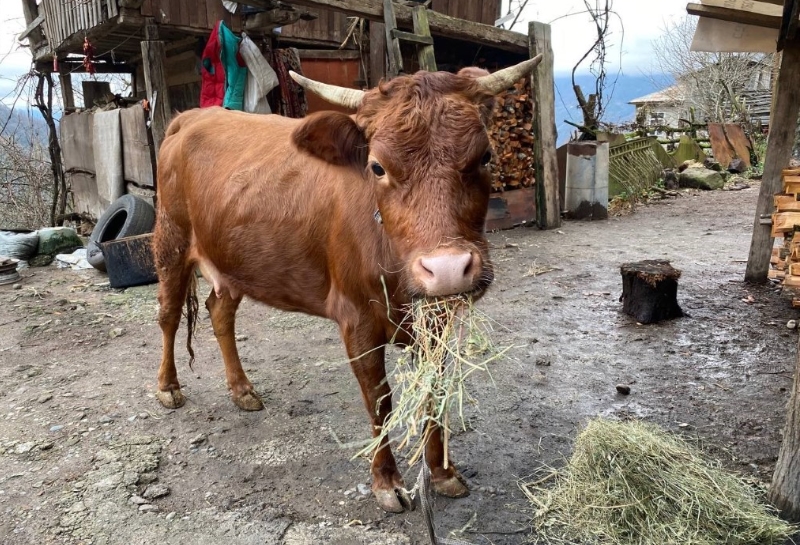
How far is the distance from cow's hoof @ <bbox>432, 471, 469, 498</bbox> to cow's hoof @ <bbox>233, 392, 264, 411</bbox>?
1564 millimetres

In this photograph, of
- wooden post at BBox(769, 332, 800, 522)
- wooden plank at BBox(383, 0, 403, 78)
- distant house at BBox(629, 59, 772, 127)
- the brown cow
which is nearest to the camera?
the brown cow

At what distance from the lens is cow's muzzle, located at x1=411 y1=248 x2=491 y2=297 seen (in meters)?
2.01

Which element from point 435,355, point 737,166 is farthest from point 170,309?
point 737,166

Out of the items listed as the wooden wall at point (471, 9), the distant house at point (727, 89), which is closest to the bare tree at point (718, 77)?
the distant house at point (727, 89)

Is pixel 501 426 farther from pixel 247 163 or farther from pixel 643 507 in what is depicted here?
pixel 247 163

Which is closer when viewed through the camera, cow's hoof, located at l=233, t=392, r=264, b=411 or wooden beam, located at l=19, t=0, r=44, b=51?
cow's hoof, located at l=233, t=392, r=264, b=411

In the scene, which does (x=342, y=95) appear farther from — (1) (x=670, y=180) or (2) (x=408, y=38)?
(1) (x=670, y=180)

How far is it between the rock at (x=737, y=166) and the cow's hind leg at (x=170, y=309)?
1645cm

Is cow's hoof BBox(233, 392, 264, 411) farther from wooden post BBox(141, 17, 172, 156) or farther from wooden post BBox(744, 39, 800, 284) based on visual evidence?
wooden post BBox(744, 39, 800, 284)

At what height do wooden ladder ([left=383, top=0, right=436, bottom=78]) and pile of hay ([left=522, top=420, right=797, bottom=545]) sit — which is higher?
wooden ladder ([left=383, top=0, right=436, bottom=78])

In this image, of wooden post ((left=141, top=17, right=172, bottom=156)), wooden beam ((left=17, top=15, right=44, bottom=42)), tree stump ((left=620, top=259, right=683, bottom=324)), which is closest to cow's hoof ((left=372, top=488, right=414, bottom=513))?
tree stump ((left=620, top=259, right=683, bottom=324))

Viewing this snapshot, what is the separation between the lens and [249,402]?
12.8 feet

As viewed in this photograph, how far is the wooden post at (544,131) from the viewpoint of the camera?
30.1ft

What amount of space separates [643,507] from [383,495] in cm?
123
